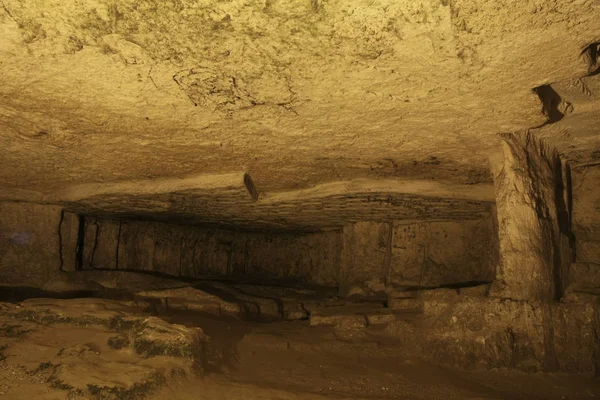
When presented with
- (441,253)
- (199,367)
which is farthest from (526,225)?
(441,253)

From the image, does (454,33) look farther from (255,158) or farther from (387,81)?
(255,158)

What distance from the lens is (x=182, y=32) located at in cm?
233

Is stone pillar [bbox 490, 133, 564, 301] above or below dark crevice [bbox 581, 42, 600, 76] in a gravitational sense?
below

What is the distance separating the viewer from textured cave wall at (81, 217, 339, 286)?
720 cm

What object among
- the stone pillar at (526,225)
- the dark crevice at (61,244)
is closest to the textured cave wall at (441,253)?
the stone pillar at (526,225)

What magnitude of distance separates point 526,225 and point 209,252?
20.8 feet

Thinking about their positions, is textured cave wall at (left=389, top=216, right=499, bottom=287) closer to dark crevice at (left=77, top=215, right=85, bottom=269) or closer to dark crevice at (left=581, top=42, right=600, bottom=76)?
dark crevice at (left=581, top=42, right=600, bottom=76)

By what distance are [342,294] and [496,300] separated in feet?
10.7

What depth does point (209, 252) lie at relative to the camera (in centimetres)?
858

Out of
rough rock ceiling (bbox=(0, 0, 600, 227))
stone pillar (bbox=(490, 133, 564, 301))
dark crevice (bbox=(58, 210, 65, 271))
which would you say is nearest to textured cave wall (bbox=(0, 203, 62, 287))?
dark crevice (bbox=(58, 210, 65, 271))

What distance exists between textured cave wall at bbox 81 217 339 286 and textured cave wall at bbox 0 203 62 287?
0.99 metres

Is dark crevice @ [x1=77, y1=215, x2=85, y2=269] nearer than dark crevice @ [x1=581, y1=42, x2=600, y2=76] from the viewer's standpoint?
No

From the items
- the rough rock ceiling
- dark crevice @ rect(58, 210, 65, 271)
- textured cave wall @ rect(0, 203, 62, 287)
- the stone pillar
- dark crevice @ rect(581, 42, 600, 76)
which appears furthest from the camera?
dark crevice @ rect(58, 210, 65, 271)

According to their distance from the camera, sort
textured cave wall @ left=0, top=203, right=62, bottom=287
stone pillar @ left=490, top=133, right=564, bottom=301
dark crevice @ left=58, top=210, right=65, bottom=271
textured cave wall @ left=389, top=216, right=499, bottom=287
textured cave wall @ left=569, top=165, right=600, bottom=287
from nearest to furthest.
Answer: stone pillar @ left=490, top=133, right=564, bottom=301
textured cave wall @ left=569, top=165, right=600, bottom=287
textured cave wall @ left=0, top=203, right=62, bottom=287
dark crevice @ left=58, top=210, right=65, bottom=271
textured cave wall @ left=389, top=216, right=499, bottom=287
